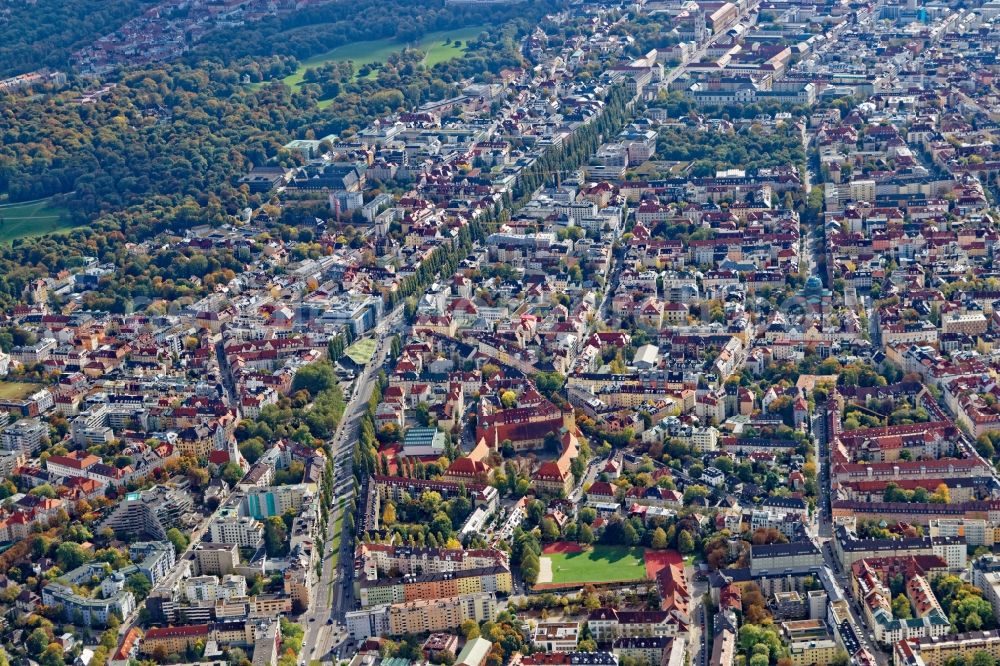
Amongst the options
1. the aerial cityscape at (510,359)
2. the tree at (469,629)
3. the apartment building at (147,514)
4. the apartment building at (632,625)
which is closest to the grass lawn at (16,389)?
the aerial cityscape at (510,359)

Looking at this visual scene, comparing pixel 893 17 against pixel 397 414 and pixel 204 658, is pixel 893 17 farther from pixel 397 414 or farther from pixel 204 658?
pixel 204 658

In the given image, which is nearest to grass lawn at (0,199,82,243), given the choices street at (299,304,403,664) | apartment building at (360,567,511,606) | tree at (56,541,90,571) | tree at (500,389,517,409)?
street at (299,304,403,664)

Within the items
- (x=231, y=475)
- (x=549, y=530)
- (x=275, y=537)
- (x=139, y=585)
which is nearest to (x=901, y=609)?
(x=549, y=530)

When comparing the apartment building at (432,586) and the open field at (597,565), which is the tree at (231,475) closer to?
the apartment building at (432,586)

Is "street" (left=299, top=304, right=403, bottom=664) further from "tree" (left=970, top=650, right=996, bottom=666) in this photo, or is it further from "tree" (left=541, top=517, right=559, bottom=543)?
"tree" (left=970, top=650, right=996, bottom=666)

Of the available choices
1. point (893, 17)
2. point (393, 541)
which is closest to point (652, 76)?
point (893, 17)

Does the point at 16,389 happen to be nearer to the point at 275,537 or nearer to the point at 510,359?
the point at 510,359
